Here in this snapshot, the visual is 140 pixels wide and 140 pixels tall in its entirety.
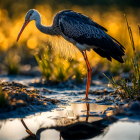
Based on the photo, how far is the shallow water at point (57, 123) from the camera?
3.84 m

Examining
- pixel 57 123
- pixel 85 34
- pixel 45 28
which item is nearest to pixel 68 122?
pixel 57 123

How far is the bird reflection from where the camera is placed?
388 cm

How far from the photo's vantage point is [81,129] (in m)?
4.11

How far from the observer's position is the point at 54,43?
726cm

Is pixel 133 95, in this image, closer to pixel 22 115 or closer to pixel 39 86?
pixel 22 115

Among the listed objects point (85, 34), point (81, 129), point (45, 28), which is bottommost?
point (81, 129)

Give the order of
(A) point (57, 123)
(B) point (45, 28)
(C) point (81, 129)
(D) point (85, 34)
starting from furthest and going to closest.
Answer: (B) point (45, 28) → (D) point (85, 34) → (A) point (57, 123) → (C) point (81, 129)

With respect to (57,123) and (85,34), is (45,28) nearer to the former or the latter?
(85,34)

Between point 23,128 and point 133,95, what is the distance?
227 centimetres

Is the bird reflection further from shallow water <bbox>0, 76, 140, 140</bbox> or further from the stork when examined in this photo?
the stork

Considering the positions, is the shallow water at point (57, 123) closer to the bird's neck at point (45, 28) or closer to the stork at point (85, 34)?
the stork at point (85, 34)

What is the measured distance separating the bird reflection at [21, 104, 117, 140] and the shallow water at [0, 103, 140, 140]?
0.05 m

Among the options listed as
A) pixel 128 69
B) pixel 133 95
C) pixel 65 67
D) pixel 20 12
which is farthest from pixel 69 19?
pixel 20 12

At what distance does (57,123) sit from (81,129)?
1.56 feet
